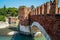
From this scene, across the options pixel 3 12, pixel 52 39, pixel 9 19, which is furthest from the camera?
pixel 3 12

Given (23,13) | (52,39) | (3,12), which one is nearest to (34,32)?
(23,13)

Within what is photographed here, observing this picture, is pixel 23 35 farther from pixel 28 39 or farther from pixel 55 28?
pixel 55 28

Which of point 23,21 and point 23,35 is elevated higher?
point 23,21

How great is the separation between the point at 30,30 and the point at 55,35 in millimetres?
11642

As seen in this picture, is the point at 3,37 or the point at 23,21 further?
the point at 23,21

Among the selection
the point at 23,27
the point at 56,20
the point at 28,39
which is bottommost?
the point at 28,39

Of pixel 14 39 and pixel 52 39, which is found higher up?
pixel 52 39

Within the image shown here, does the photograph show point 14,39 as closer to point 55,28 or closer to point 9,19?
point 55,28

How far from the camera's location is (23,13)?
Result: 62.0 feet

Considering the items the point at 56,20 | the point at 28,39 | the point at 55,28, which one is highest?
the point at 56,20

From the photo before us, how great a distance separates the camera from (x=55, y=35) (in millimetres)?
6645

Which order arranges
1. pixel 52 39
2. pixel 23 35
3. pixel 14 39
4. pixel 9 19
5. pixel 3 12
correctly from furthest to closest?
pixel 3 12
pixel 9 19
pixel 23 35
pixel 14 39
pixel 52 39

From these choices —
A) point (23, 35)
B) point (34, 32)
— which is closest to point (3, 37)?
point (23, 35)

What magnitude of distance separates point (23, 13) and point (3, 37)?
14.9ft
